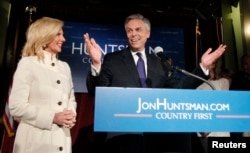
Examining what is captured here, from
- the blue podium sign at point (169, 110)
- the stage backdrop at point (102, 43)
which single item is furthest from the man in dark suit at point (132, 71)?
the stage backdrop at point (102, 43)

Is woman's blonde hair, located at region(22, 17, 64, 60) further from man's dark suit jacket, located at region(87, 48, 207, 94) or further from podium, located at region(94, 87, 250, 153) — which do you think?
podium, located at region(94, 87, 250, 153)

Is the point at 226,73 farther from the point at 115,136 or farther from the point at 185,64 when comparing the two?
the point at 115,136

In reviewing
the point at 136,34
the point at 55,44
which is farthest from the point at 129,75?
the point at 55,44

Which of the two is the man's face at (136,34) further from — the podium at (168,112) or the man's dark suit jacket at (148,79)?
the podium at (168,112)

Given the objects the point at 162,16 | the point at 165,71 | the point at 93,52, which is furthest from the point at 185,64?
the point at 93,52

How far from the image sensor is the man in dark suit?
1361mm

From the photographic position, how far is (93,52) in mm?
1469

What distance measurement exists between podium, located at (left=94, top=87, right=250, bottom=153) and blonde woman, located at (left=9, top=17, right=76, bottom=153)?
0.87 ft

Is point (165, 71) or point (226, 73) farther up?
point (226, 73)

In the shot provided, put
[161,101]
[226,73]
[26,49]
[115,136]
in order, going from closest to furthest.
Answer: [161,101], [115,136], [26,49], [226,73]

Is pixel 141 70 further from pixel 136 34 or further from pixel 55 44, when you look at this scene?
pixel 55 44

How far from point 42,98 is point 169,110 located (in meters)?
0.59

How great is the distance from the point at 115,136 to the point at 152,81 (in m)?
0.41

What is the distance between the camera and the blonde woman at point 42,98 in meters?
1.35
